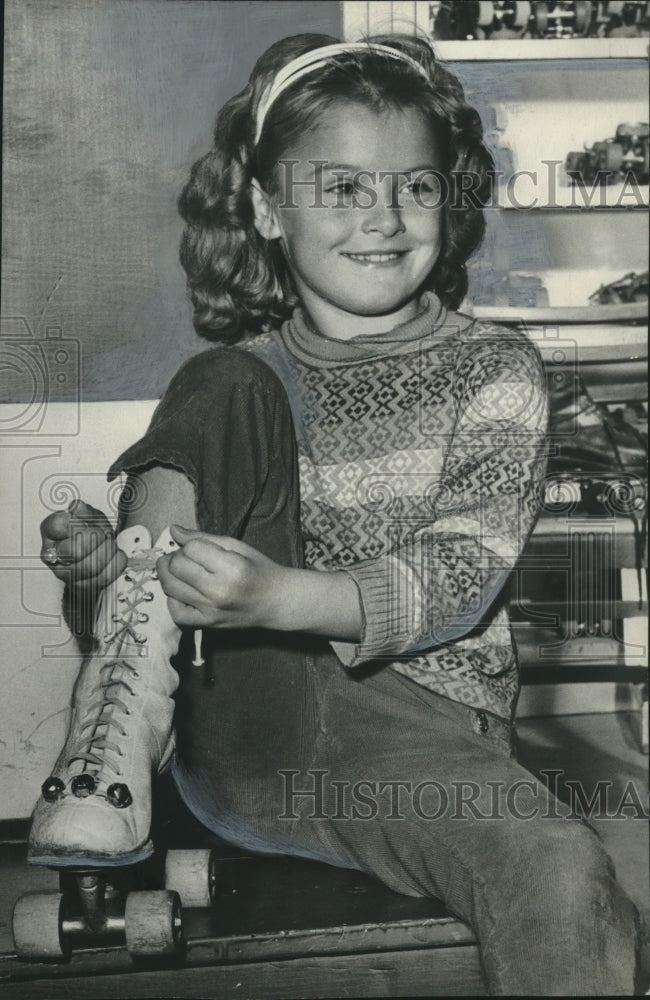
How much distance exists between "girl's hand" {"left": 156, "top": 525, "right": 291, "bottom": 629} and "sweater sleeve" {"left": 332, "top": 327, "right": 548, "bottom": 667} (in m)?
0.09

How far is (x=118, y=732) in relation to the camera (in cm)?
109

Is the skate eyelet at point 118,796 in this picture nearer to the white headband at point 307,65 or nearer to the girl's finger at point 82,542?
the girl's finger at point 82,542

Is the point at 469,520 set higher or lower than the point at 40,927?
higher

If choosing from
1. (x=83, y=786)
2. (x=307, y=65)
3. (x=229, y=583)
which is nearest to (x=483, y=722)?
(x=229, y=583)

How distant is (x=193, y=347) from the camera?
1.27 meters

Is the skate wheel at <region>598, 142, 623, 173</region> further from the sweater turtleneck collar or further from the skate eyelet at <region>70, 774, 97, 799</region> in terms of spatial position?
the skate eyelet at <region>70, 774, 97, 799</region>

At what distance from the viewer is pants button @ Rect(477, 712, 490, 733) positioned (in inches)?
47.7

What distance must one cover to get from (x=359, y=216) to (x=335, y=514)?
321 millimetres

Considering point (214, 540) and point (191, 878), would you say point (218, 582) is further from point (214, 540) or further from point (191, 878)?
point (191, 878)

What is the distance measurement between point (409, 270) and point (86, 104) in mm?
396

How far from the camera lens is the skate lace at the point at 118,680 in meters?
1.09

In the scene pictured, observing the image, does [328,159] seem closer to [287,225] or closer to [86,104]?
[287,225]

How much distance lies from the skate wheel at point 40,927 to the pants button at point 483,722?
0.45m

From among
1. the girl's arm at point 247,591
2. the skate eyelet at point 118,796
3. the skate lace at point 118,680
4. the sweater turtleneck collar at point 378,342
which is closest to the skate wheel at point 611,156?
the sweater turtleneck collar at point 378,342
